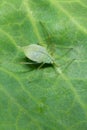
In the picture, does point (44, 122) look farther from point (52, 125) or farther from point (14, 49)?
point (14, 49)

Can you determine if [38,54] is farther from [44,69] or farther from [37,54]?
[44,69]

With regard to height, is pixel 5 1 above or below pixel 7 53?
above

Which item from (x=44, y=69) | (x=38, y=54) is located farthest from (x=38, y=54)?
(x=44, y=69)

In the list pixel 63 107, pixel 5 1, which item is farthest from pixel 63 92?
pixel 5 1
